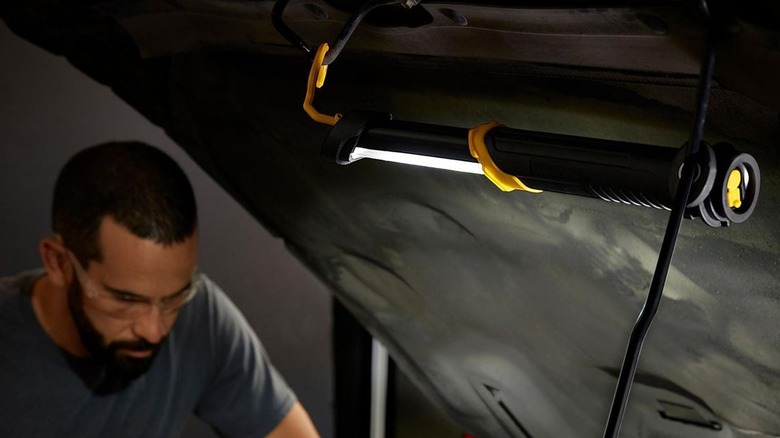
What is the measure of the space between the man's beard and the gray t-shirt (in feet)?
0.06

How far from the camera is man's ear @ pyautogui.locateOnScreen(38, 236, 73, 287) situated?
4.90 ft

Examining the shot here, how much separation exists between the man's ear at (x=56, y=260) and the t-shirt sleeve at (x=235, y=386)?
1.09ft

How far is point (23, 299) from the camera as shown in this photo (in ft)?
5.07

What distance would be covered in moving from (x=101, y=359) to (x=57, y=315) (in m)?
0.11

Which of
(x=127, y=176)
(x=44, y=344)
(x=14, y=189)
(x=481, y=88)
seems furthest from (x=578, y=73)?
(x=14, y=189)

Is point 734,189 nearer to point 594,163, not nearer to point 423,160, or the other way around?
point 594,163

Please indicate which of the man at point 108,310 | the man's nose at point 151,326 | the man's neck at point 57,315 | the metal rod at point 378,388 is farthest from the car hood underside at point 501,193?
the metal rod at point 378,388

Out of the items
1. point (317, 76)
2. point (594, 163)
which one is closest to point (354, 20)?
point (317, 76)

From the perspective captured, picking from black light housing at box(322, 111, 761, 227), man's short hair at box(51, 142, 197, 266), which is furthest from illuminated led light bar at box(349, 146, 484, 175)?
man's short hair at box(51, 142, 197, 266)

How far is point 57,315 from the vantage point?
156 cm

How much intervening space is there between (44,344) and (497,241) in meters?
0.93

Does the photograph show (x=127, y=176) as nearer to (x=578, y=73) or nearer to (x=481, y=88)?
(x=481, y=88)

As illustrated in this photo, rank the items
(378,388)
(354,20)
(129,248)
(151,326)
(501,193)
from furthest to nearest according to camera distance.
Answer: (378,388) < (151,326) < (129,248) < (501,193) < (354,20)

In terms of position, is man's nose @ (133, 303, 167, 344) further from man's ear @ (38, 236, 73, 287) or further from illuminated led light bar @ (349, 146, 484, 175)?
illuminated led light bar @ (349, 146, 484, 175)
